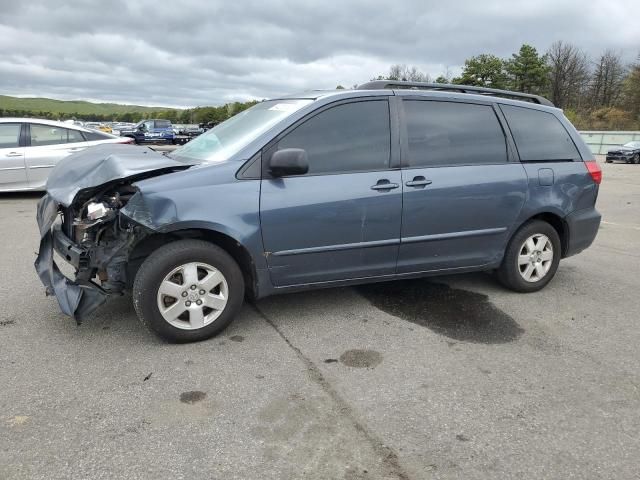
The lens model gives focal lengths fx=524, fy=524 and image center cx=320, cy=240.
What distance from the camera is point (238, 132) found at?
13.6 ft

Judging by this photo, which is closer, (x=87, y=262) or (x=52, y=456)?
(x=52, y=456)

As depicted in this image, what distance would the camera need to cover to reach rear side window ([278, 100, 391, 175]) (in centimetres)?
384

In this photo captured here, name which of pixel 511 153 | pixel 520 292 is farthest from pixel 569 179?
pixel 520 292

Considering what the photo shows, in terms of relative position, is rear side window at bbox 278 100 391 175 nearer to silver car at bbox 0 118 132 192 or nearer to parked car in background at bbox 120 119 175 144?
silver car at bbox 0 118 132 192

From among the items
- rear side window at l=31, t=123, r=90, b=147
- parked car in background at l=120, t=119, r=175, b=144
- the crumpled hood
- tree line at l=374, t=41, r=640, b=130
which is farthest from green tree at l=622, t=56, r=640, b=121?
the crumpled hood

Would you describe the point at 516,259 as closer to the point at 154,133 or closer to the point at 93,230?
the point at 93,230

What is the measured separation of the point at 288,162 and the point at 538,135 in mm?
2551

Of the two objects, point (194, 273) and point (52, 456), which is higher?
point (194, 273)

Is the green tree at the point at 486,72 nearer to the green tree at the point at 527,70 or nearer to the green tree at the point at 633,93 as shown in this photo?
the green tree at the point at 527,70

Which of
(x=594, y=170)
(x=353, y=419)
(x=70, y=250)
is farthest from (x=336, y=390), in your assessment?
(x=594, y=170)

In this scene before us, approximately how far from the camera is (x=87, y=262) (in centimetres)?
359

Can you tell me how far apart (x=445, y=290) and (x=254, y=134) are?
2310 mm

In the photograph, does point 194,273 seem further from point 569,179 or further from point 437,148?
point 569,179

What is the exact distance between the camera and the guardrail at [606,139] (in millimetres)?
41188
